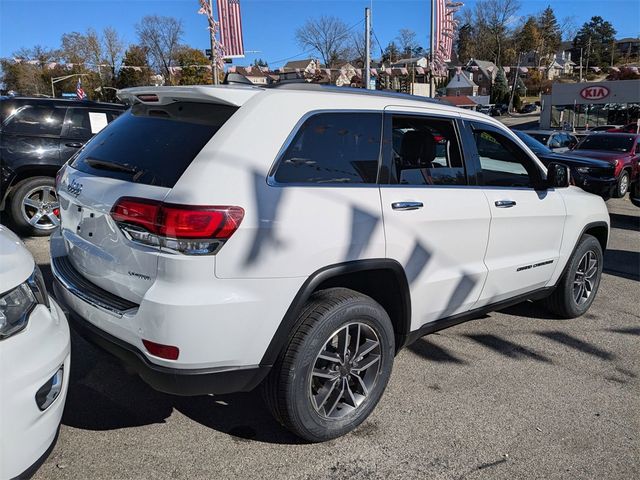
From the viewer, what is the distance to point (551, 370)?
12.7ft

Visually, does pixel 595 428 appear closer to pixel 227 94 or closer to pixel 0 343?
pixel 227 94

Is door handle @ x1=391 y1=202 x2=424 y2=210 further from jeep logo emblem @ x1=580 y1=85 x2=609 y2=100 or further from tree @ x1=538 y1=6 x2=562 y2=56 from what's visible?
tree @ x1=538 y1=6 x2=562 y2=56

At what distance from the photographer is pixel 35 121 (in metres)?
6.93

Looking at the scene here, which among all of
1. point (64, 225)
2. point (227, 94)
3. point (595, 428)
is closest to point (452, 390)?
point (595, 428)

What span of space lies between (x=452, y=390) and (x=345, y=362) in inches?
39.1

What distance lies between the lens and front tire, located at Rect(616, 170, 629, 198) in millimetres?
12975

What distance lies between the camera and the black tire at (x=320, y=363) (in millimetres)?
2623

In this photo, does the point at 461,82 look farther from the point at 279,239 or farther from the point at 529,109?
the point at 279,239

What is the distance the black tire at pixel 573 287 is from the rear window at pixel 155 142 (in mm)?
3400

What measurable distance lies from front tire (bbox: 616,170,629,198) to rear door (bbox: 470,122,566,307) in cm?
1026

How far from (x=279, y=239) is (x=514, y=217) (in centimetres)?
205

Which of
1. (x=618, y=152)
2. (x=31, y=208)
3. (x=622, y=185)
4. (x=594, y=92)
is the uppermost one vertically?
(x=594, y=92)

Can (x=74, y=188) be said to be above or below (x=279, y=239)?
above

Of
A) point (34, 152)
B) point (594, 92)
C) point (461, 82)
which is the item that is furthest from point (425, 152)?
point (461, 82)
